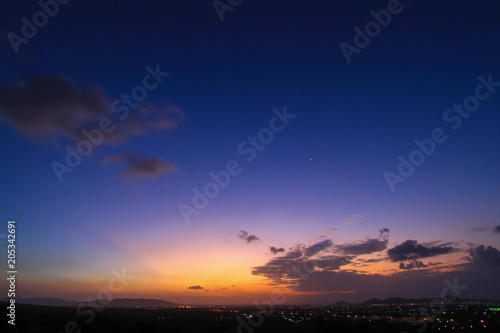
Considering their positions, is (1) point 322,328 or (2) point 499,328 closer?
(1) point 322,328

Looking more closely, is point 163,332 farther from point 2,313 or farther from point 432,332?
point 432,332

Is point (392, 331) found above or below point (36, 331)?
below

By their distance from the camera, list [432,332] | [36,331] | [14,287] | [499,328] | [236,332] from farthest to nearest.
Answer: [499,328]
[236,332]
[432,332]
[36,331]
[14,287]

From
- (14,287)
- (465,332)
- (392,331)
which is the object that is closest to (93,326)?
(14,287)

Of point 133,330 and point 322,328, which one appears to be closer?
point 322,328

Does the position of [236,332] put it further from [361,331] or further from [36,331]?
[36,331]

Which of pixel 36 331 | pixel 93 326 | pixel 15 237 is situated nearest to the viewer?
pixel 15 237

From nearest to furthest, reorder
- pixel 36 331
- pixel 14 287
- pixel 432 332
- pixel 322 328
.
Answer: pixel 14 287, pixel 36 331, pixel 322 328, pixel 432 332

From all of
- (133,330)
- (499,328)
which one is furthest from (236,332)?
(499,328)

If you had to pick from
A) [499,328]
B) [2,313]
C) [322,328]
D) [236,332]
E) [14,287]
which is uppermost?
[14,287]

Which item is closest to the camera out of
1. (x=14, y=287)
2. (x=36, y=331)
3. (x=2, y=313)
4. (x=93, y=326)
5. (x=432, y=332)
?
(x=14, y=287)
